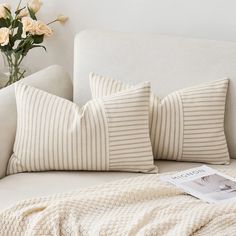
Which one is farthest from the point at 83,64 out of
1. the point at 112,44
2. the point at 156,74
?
the point at 156,74

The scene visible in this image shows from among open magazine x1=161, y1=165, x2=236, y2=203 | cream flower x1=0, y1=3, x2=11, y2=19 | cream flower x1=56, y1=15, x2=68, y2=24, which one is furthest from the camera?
cream flower x1=56, y1=15, x2=68, y2=24

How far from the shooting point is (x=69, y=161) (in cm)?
200

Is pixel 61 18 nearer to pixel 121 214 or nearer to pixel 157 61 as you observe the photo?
pixel 157 61

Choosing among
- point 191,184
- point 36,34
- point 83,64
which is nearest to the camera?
point 191,184

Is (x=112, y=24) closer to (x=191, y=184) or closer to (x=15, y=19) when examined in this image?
(x=15, y=19)

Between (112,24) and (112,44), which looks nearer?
(112,44)

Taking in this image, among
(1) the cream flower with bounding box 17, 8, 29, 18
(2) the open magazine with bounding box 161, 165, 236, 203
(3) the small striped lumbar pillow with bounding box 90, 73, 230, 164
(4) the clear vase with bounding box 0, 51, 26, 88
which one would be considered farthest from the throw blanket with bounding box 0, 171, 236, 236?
(1) the cream flower with bounding box 17, 8, 29, 18

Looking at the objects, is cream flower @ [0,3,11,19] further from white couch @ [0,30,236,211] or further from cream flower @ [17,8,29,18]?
white couch @ [0,30,236,211]

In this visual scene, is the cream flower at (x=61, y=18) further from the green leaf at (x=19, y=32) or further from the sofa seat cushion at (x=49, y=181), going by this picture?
the sofa seat cushion at (x=49, y=181)

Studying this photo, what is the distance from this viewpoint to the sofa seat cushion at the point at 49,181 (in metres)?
1.85

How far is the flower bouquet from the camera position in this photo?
2.51 meters

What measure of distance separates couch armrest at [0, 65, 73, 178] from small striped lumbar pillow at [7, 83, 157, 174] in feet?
0.13

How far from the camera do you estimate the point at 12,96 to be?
7.15 feet

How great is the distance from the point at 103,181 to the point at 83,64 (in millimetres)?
613
